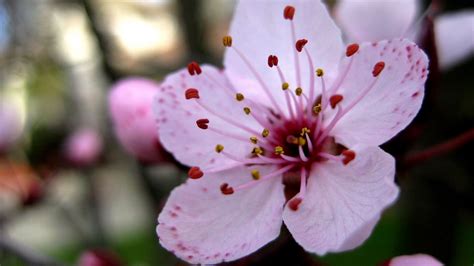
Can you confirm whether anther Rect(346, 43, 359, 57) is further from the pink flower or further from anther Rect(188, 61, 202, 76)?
anther Rect(188, 61, 202, 76)

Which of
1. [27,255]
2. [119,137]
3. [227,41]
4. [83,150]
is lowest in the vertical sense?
[83,150]

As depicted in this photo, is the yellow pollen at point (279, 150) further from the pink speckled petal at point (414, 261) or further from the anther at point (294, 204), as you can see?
the pink speckled petal at point (414, 261)

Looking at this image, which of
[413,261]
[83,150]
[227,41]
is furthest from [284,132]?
[83,150]

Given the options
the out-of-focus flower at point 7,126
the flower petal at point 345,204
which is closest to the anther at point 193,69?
the flower petal at point 345,204

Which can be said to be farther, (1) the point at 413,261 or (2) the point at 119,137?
(2) the point at 119,137

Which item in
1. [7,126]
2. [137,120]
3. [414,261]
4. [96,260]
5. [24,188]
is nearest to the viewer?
[414,261]

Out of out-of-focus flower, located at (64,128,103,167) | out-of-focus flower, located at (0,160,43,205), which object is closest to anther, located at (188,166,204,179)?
out-of-focus flower, located at (0,160,43,205)

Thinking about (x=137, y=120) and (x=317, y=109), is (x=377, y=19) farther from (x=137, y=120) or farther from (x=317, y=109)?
(x=137, y=120)
